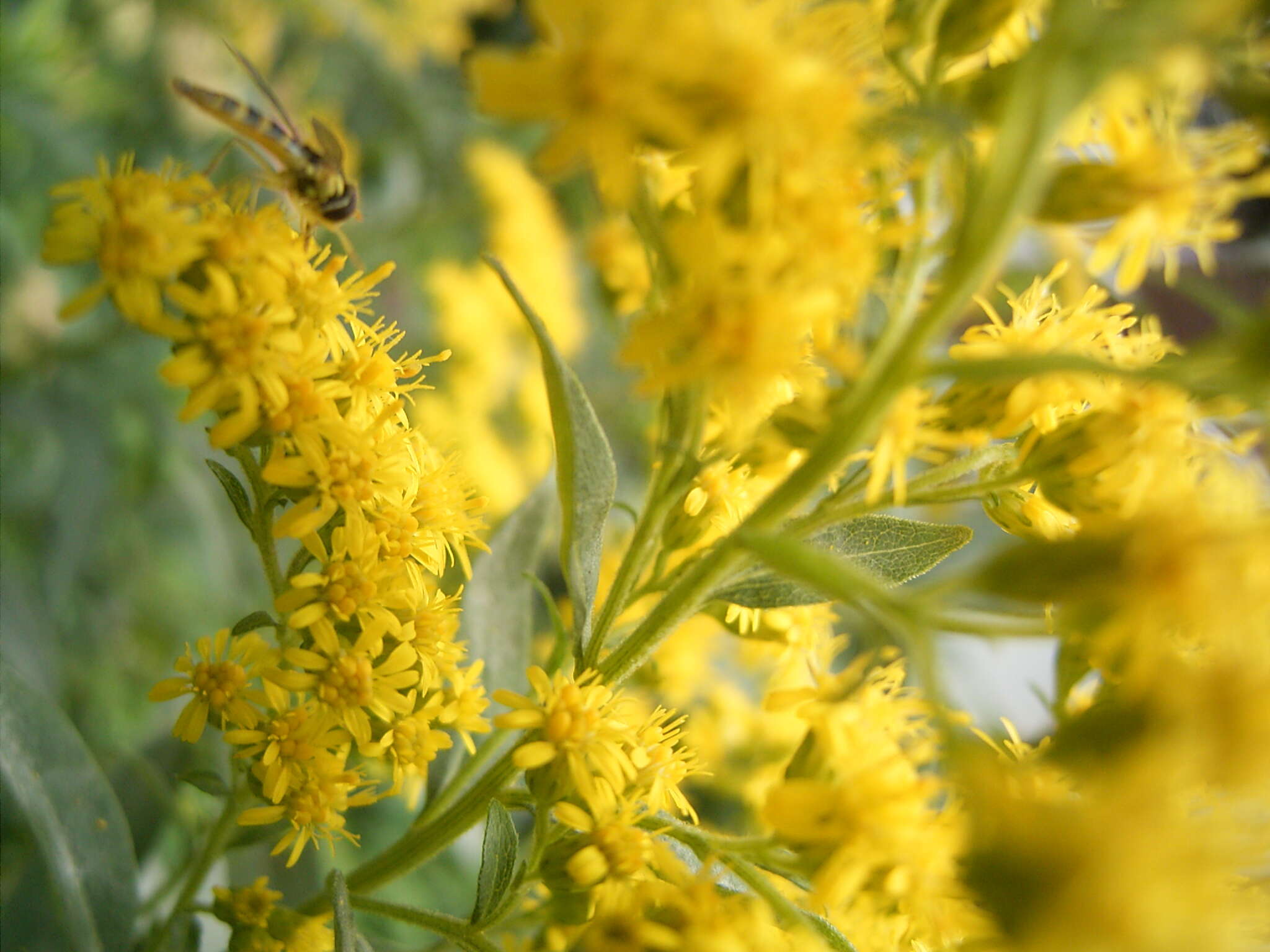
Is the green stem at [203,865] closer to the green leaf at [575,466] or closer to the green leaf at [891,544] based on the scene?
the green leaf at [575,466]

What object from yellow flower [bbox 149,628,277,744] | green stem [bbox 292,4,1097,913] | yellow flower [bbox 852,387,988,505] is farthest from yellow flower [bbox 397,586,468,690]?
yellow flower [bbox 852,387,988,505]

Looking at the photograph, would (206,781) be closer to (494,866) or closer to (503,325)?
(494,866)

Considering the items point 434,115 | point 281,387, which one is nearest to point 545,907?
point 281,387

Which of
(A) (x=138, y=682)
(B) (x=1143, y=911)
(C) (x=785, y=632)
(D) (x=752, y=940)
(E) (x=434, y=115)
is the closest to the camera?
(B) (x=1143, y=911)

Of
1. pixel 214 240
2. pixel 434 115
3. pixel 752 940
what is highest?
pixel 214 240

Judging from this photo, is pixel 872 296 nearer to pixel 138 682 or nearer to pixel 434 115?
pixel 138 682

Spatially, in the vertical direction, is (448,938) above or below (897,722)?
below
